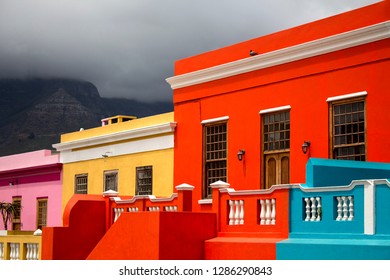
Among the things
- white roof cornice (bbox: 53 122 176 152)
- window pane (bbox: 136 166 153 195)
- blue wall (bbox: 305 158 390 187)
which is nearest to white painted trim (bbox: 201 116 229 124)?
white roof cornice (bbox: 53 122 176 152)

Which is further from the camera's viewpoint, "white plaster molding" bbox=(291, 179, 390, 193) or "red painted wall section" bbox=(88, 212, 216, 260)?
"red painted wall section" bbox=(88, 212, 216, 260)

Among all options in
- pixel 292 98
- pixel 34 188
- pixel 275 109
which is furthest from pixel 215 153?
pixel 34 188

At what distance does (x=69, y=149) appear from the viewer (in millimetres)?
23344

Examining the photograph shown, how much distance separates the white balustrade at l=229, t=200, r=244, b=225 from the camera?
1291 centimetres

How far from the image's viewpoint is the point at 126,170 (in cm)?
2061

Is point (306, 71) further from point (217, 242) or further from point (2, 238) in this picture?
point (2, 238)

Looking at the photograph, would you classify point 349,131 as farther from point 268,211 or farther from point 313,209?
point 313,209

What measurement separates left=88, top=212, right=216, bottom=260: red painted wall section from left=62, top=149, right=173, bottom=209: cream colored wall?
5.28m

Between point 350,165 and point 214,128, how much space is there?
5201 mm

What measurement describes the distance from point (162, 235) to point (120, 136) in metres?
8.76

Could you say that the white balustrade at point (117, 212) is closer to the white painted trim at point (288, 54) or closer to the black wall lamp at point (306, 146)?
the white painted trim at point (288, 54)

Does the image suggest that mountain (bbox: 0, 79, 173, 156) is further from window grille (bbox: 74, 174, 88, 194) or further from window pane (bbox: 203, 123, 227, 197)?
window pane (bbox: 203, 123, 227, 197)
